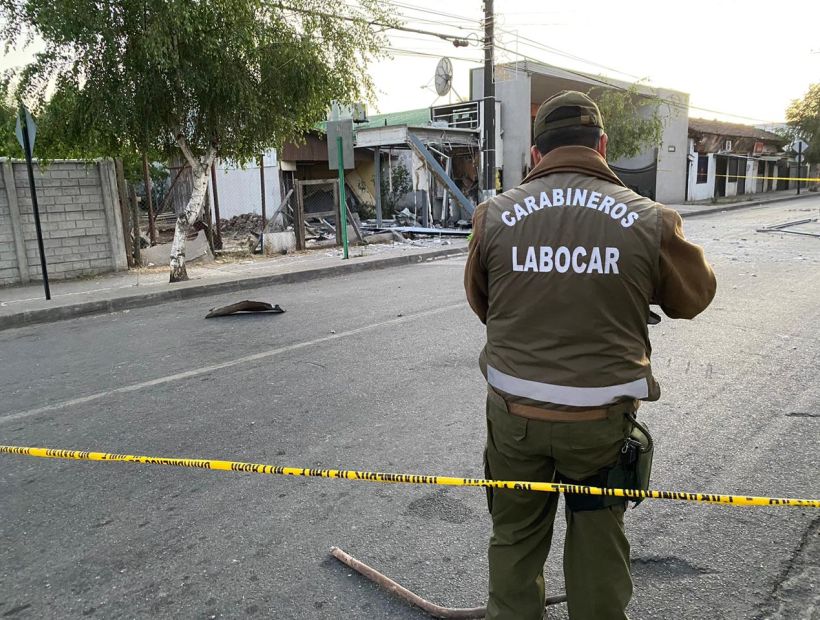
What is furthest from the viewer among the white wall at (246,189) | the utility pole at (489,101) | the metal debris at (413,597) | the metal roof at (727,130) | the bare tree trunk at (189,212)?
the metal roof at (727,130)

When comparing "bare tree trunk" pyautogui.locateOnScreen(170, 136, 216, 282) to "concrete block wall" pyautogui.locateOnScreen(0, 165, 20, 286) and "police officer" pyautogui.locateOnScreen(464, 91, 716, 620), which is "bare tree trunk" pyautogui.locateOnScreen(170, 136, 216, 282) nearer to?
"concrete block wall" pyautogui.locateOnScreen(0, 165, 20, 286)

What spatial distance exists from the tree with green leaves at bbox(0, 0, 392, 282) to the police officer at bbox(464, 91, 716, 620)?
9.02m

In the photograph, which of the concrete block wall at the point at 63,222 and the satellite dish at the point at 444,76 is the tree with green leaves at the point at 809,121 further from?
the concrete block wall at the point at 63,222

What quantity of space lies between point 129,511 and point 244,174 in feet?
78.7

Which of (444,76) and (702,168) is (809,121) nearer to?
(702,168)

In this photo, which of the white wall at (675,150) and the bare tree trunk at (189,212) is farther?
the white wall at (675,150)

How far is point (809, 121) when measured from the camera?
3950cm

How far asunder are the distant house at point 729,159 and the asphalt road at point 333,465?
29968 mm

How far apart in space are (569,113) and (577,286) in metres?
0.58

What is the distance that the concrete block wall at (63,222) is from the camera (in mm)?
11211

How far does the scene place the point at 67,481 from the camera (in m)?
3.78

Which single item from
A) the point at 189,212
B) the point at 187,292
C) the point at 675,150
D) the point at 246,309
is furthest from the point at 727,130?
the point at 246,309

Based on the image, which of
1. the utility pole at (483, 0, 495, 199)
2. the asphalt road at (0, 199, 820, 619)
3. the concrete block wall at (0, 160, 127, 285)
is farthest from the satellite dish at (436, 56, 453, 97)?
the asphalt road at (0, 199, 820, 619)

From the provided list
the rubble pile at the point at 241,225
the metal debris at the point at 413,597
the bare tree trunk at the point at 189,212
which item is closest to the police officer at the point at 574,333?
the metal debris at the point at 413,597
